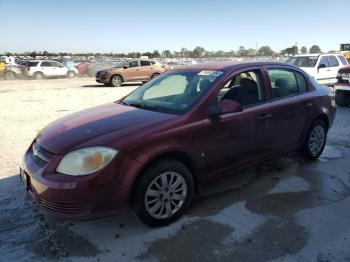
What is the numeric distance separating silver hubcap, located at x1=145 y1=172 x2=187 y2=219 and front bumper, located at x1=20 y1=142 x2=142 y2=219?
278mm

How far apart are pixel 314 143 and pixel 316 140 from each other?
0.06 meters

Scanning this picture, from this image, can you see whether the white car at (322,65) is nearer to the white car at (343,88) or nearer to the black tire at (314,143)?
the white car at (343,88)

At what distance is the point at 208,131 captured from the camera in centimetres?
387

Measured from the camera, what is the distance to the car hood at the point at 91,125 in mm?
3471

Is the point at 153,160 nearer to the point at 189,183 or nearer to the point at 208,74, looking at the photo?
the point at 189,183

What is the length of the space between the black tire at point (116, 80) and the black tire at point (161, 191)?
17255mm

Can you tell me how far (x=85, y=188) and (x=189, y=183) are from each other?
1145 millimetres

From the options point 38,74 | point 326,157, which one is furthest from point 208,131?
point 38,74

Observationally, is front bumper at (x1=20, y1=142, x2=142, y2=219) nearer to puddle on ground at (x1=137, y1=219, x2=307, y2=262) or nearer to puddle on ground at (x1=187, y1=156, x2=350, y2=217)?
puddle on ground at (x1=137, y1=219, x2=307, y2=262)

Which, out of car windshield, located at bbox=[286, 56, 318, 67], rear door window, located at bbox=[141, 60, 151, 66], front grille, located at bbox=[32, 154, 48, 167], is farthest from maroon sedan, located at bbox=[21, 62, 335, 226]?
rear door window, located at bbox=[141, 60, 151, 66]

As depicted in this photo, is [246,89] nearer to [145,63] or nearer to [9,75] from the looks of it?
[145,63]

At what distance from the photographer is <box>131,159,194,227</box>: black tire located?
342 cm

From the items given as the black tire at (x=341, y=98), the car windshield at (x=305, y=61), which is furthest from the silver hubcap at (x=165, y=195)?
the car windshield at (x=305, y=61)

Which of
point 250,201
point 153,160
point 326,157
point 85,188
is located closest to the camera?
point 85,188
